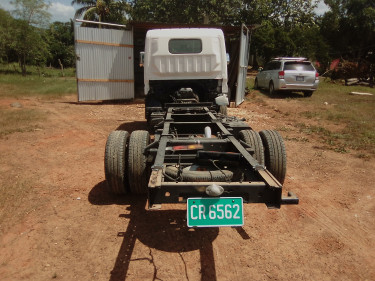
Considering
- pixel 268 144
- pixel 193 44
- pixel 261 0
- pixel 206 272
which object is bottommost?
pixel 206 272

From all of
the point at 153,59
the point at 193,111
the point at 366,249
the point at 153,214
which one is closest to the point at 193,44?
the point at 153,59

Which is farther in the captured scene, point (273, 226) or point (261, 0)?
point (261, 0)

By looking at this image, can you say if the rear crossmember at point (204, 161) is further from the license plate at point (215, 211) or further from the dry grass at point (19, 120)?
the dry grass at point (19, 120)

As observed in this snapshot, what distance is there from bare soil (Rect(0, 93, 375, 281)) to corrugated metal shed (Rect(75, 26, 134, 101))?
20.8ft

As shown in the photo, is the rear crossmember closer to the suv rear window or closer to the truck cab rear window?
the truck cab rear window

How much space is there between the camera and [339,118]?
9922 millimetres

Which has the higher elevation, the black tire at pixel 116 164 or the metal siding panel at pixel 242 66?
the metal siding panel at pixel 242 66

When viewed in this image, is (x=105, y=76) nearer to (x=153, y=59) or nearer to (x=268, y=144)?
(x=153, y=59)

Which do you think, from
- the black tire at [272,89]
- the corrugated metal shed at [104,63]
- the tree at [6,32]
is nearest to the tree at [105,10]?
the tree at [6,32]

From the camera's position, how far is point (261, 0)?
26.6 metres

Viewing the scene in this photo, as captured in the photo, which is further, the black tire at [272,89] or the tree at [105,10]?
the tree at [105,10]

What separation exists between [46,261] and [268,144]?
113 inches

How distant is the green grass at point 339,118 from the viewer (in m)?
7.34

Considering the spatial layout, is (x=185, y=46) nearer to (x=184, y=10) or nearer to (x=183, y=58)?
(x=183, y=58)
